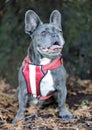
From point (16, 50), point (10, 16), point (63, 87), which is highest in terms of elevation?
point (10, 16)

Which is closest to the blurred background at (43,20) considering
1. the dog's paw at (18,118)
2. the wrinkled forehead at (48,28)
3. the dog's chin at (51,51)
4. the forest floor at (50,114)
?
the forest floor at (50,114)

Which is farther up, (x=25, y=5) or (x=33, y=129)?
(x=25, y=5)

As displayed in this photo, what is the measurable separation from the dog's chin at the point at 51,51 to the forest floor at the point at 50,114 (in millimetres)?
714

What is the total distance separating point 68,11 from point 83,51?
759 mm

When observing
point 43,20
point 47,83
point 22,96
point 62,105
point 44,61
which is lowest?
point 62,105

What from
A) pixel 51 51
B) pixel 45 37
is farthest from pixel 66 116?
pixel 45 37

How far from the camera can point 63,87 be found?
17.3 ft

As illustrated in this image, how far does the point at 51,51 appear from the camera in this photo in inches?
195

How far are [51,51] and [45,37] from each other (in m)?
0.17

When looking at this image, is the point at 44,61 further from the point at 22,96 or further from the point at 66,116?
the point at 66,116

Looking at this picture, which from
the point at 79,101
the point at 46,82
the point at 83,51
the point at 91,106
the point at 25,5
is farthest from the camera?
the point at 83,51

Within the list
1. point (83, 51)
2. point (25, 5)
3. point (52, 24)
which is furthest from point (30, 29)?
point (83, 51)

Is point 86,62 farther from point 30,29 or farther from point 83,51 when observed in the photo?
point 30,29

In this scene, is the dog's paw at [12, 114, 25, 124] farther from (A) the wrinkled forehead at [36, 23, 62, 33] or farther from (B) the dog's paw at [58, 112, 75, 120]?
(A) the wrinkled forehead at [36, 23, 62, 33]
